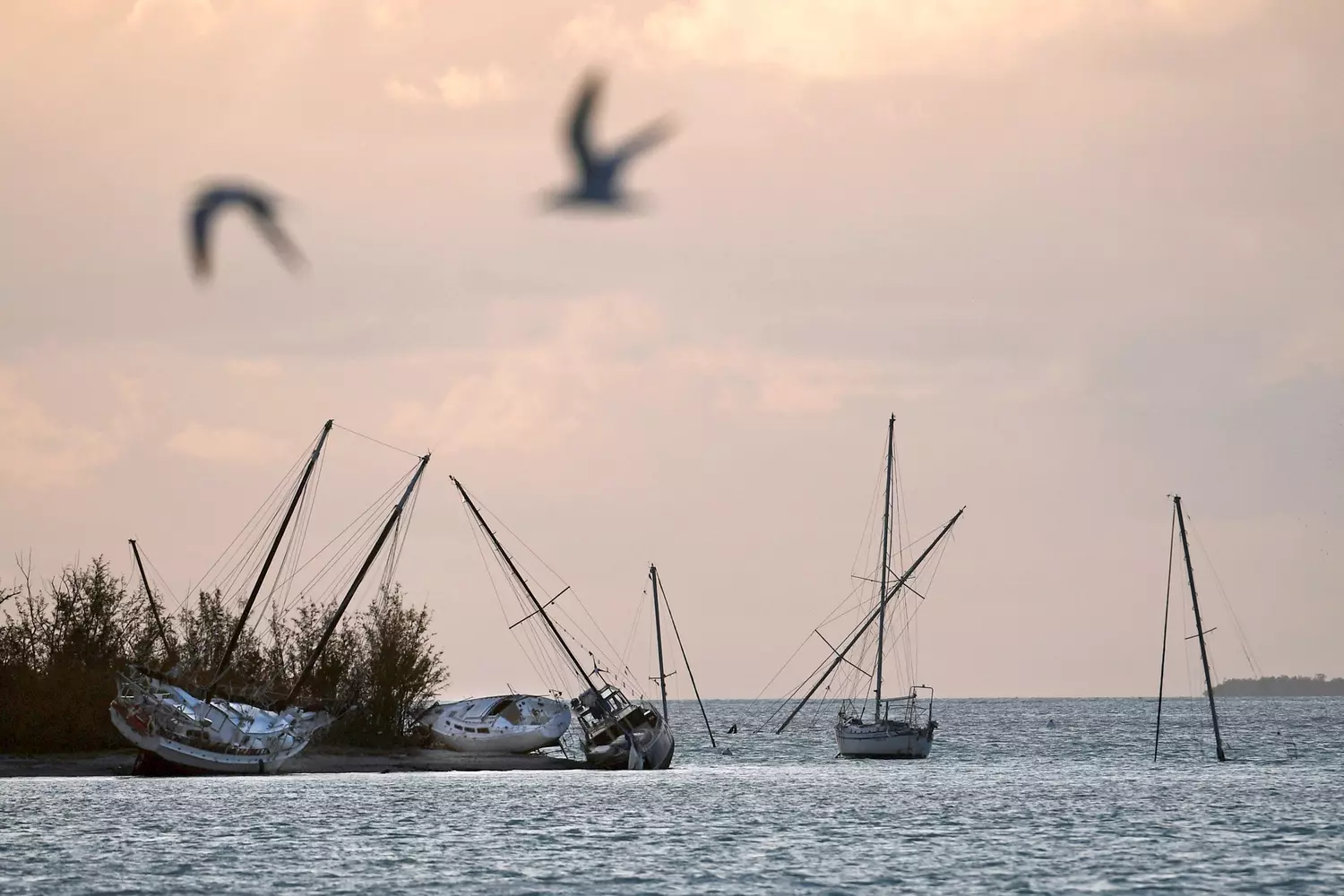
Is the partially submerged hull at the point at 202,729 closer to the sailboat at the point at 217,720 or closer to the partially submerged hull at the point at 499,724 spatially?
the sailboat at the point at 217,720

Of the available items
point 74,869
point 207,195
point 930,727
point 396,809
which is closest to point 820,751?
point 930,727

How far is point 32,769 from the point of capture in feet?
294

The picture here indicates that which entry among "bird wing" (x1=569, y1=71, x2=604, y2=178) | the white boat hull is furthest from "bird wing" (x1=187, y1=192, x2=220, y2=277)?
the white boat hull

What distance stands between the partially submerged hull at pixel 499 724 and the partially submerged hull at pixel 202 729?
2031cm

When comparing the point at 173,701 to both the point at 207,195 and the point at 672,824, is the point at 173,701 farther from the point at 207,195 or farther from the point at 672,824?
the point at 207,195

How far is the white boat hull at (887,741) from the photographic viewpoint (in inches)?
4737

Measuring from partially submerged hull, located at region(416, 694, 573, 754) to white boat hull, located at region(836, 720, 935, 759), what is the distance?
809 inches

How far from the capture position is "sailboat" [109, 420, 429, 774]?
87375mm

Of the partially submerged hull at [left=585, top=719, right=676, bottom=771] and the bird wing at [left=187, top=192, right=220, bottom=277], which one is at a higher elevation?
the bird wing at [left=187, top=192, right=220, bottom=277]

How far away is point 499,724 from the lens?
399 ft

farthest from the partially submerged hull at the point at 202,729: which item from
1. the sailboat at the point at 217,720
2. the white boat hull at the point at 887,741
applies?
the white boat hull at the point at 887,741

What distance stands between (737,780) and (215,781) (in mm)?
29255

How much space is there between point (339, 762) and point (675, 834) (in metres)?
43.9

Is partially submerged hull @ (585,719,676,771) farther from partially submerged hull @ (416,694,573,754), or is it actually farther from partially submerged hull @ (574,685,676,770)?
partially submerged hull @ (416,694,573,754)
